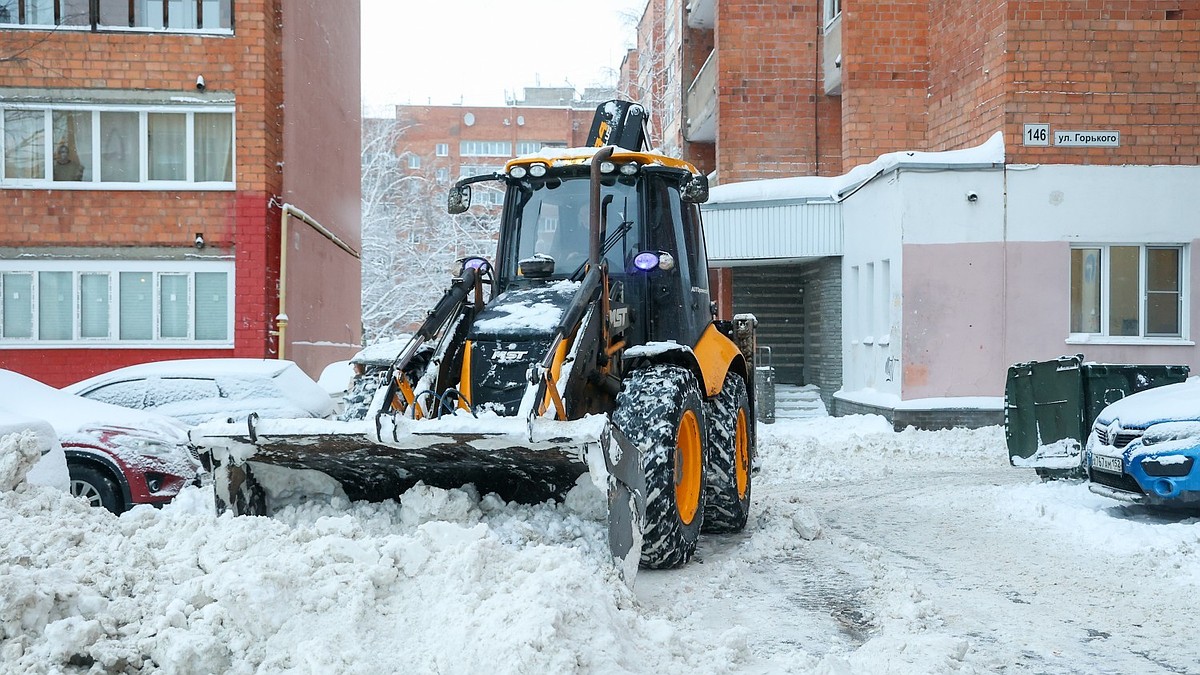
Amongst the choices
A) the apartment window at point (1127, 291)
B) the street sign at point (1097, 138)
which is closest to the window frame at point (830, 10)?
the street sign at point (1097, 138)

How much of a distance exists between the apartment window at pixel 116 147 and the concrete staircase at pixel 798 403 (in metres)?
10.5

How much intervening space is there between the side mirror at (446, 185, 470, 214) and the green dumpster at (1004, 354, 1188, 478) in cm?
664

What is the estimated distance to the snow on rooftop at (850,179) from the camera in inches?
691

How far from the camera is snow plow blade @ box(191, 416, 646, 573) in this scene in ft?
19.2

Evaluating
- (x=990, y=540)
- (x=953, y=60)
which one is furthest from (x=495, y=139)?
(x=990, y=540)

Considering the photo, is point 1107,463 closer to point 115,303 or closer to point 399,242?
point 115,303

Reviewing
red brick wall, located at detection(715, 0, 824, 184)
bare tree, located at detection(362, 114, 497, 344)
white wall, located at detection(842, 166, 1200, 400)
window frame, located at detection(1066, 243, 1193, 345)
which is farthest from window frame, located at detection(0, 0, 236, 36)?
bare tree, located at detection(362, 114, 497, 344)

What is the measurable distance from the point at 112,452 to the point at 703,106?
20.0 m

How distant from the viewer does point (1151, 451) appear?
8789mm

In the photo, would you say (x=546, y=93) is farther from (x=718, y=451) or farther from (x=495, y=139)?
(x=718, y=451)

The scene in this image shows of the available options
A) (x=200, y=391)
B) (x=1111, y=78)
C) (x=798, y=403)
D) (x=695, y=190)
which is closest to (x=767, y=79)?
(x=798, y=403)

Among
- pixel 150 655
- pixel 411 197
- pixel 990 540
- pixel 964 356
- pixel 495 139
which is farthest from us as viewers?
pixel 495 139

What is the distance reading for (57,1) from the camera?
20047 mm

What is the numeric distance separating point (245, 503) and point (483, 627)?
94.3 inches
